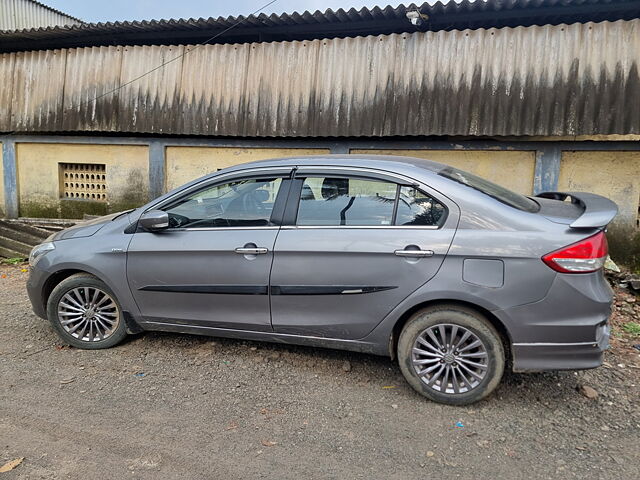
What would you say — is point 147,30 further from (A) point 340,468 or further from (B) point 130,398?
(A) point 340,468

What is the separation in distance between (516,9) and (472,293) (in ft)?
15.5

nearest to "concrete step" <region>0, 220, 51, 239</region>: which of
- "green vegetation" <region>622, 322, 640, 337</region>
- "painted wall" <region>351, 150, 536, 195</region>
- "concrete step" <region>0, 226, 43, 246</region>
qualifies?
"concrete step" <region>0, 226, 43, 246</region>

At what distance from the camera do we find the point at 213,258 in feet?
12.0

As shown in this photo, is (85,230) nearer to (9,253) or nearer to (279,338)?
(279,338)

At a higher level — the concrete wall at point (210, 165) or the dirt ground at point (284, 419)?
the concrete wall at point (210, 165)

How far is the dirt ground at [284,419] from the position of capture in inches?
105

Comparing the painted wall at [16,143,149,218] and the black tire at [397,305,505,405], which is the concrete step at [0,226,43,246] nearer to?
the painted wall at [16,143,149,218]

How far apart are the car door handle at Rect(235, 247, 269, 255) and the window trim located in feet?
0.72

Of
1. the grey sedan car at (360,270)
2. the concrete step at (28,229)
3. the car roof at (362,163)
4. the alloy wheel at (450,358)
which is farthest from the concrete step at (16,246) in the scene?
the alloy wheel at (450,358)

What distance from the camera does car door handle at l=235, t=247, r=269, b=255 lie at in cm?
354

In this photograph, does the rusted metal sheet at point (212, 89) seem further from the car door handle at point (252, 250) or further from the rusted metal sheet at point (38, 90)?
the car door handle at point (252, 250)

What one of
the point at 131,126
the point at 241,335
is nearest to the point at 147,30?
the point at 131,126

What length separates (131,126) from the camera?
804 cm

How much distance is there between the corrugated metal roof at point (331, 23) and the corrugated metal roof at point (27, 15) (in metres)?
5.54
